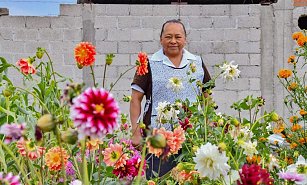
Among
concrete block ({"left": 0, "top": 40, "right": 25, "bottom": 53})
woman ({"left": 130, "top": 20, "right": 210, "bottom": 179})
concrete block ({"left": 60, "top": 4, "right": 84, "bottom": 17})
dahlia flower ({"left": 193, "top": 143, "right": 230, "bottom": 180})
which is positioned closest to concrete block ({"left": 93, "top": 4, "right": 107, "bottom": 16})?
concrete block ({"left": 60, "top": 4, "right": 84, "bottom": 17})

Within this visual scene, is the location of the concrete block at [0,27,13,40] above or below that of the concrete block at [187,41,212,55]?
above

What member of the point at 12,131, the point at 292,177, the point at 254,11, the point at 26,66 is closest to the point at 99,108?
the point at 12,131

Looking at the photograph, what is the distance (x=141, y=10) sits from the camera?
15.5 feet

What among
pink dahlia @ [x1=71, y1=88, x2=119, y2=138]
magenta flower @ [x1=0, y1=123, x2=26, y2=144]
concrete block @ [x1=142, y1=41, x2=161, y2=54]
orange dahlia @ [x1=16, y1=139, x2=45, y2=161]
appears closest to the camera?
pink dahlia @ [x1=71, y1=88, x2=119, y2=138]

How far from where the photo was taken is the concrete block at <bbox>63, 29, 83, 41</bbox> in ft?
15.5

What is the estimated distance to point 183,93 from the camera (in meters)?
2.57

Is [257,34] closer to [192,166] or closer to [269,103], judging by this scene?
[269,103]

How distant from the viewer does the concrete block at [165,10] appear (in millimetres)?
4715

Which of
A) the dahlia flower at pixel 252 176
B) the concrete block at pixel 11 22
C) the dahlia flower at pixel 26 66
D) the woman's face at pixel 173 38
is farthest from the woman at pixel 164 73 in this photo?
the concrete block at pixel 11 22

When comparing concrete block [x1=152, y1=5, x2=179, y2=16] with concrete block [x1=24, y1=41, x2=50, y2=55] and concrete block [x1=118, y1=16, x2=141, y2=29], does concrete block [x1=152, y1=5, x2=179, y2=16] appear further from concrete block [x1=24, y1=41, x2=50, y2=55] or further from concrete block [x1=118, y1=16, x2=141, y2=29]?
concrete block [x1=24, y1=41, x2=50, y2=55]

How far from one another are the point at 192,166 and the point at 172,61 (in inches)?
57.9

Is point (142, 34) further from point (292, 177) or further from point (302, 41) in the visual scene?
point (292, 177)

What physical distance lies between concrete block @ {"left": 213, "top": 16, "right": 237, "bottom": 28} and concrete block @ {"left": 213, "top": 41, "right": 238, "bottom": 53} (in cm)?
14

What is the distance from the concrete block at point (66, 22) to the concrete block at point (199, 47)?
84cm
